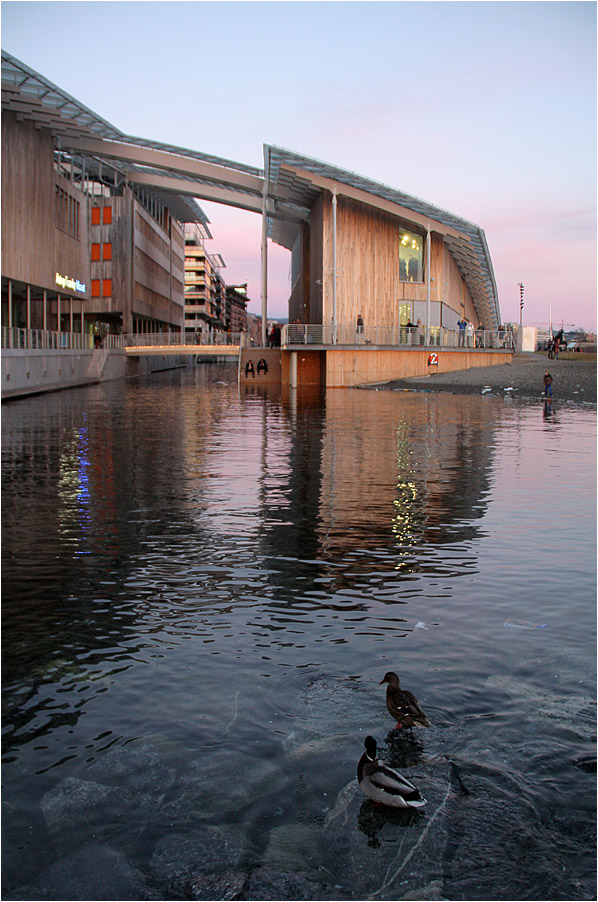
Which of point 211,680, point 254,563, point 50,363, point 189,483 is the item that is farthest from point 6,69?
point 211,680

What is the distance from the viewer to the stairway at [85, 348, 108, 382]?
52.6m

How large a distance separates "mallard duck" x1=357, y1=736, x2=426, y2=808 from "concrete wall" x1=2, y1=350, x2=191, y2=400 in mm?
31469

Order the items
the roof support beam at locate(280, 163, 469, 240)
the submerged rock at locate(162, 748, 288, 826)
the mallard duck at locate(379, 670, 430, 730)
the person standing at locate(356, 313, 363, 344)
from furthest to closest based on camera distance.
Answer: the person standing at locate(356, 313, 363, 344)
the roof support beam at locate(280, 163, 469, 240)
the mallard duck at locate(379, 670, 430, 730)
the submerged rock at locate(162, 748, 288, 826)

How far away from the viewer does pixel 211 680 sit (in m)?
5.38

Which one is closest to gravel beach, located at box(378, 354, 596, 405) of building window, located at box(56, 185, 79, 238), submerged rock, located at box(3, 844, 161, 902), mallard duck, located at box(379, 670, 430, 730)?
building window, located at box(56, 185, 79, 238)

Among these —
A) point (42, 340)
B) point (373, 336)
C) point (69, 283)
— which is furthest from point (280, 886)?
point (69, 283)

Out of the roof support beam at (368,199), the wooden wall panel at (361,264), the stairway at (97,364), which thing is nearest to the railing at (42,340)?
the stairway at (97,364)

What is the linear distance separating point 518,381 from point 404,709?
38092mm

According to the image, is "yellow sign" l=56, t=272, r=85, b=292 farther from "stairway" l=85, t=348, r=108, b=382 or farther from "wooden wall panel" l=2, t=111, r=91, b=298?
"stairway" l=85, t=348, r=108, b=382

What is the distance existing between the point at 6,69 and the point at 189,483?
28941 mm

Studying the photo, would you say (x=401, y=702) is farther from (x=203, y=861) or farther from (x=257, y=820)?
(x=203, y=861)

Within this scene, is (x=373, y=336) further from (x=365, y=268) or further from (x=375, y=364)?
(x=365, y=268)

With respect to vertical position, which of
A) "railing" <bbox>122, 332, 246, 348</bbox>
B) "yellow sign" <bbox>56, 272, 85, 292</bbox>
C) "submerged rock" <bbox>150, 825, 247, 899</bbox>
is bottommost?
"submerged rock" <bbox>150, 825, 247, 899</bbox>

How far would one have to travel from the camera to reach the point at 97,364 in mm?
54344
